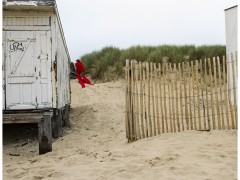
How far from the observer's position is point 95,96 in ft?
54.2

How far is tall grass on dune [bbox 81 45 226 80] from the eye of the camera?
20047 millimetres

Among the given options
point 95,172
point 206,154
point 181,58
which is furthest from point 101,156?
point 181,58

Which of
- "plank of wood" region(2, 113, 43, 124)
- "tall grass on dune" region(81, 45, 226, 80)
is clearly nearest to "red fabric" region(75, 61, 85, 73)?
"tall grass on dune" region(81, 45, 226, 80)

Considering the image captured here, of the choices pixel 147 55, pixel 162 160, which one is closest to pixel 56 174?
pixel 162 160

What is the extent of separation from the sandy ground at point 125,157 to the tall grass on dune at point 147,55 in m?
10.8

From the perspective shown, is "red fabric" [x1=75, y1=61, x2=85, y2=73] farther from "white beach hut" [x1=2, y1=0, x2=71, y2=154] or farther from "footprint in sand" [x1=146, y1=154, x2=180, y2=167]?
"footprint in sand" [x1=146, y1=154, x2=180, y2=167]

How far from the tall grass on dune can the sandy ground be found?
10833mm

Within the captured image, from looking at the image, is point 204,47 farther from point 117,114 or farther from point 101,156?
point 101,156

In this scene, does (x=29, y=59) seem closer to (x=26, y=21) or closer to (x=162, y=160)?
(x=26, y=21)

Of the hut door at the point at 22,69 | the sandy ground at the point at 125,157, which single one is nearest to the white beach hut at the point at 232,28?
the sandy ground at the point at 125,157

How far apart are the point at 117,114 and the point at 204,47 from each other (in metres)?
10.5

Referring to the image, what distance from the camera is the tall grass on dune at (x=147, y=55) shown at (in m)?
20.0

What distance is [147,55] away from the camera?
67.4ft

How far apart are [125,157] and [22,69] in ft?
12.8
